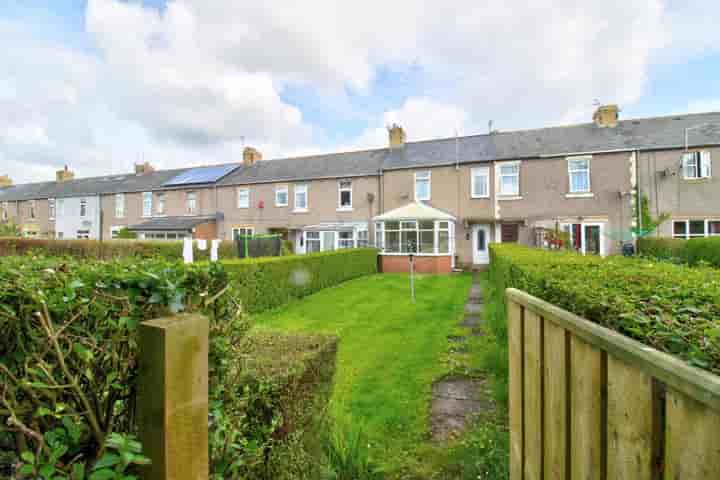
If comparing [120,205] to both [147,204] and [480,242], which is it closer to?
[147,204]

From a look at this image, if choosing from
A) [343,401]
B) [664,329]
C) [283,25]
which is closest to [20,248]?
[283,25]

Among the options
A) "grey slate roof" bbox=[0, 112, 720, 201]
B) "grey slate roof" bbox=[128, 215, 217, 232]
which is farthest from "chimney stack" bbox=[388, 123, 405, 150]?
"grey slate roof" bbox=[128, 215, 217, 232]

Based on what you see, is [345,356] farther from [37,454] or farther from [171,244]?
[171,244]

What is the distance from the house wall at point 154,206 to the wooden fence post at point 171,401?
28.1 m

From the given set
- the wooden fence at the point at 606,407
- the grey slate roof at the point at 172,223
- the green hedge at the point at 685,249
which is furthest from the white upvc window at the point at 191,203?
the wooden fence at the point at 606,407

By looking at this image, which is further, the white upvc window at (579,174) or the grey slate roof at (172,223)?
the grey slate roof at (172,223)

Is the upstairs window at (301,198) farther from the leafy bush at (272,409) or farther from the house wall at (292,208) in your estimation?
the leafy bush at (272,409)

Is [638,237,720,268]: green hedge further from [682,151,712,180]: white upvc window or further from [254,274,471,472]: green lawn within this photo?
[254,274,471,472]: green lawn

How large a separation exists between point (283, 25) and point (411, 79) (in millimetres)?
8526

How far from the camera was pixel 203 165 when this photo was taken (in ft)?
107

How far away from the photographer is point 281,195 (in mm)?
25234

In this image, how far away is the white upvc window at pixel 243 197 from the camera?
2634 centimetres

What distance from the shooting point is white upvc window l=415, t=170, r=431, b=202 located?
2147cm

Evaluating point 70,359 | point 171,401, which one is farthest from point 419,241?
point 70,359
